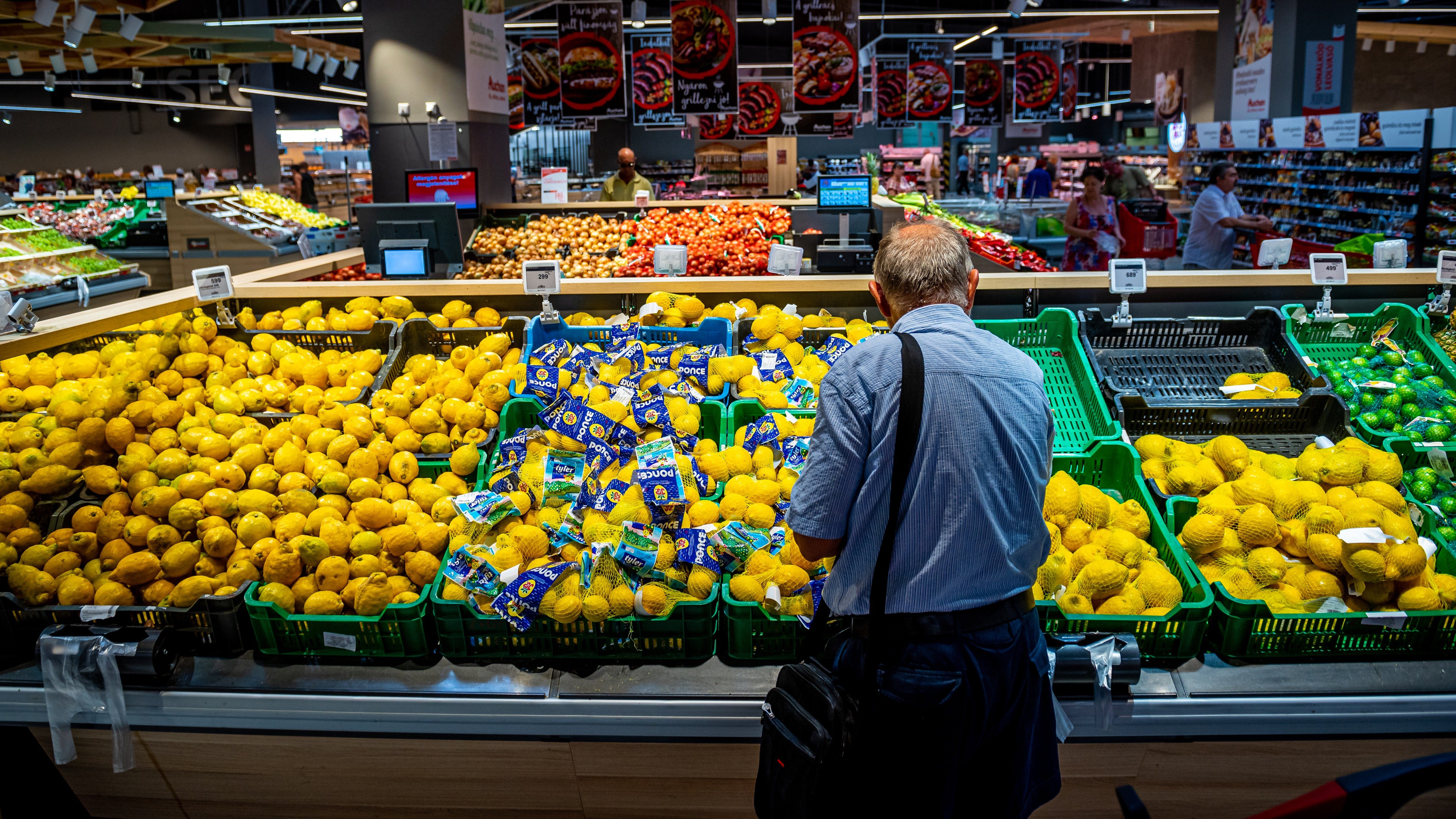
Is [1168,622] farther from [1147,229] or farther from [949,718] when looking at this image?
[1147,229]

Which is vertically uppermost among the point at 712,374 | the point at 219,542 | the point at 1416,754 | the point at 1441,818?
the point at 712,374

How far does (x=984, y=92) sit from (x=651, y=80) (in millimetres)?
4169

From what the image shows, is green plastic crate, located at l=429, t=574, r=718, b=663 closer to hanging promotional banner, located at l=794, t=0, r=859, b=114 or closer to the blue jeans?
the blue jeans

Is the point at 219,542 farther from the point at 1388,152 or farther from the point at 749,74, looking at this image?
the point at 749,74

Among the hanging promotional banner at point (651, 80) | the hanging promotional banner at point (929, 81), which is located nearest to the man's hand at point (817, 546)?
the hanging promotional banner at point (651, 80)

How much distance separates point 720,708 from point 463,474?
1100mm

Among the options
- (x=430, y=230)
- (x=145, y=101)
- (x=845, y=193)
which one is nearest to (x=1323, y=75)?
(x=845, y=193)

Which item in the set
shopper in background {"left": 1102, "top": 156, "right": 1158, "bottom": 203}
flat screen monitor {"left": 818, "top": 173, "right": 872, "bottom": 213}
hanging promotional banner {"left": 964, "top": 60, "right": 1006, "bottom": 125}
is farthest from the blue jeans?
hanging promotional banner {"left": 964, "top": 60, "right": 1006, "bottom": 125}

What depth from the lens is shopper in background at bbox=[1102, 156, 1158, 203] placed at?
8.86 m

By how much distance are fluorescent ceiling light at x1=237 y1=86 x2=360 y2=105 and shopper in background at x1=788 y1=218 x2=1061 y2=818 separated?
77.4ft

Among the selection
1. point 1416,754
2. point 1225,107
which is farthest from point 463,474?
point 1225,107

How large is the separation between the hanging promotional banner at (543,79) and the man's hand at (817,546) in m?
7.99

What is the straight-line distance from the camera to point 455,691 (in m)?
2.09

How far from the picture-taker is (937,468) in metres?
1.48
